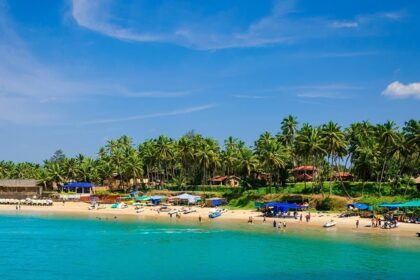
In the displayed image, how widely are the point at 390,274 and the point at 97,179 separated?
99.5 meters

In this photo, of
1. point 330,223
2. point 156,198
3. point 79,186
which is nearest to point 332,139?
point 330,223

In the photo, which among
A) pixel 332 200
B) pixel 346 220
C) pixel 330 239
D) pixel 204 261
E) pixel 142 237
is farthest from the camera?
pixel 332 200

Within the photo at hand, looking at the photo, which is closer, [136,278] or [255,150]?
[136,278]

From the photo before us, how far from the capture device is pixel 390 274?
133 feet

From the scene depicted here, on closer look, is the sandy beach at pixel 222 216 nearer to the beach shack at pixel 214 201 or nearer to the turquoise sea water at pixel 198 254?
the beach shack at pixel 214 201

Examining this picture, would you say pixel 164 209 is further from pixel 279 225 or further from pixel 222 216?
pixel 279 225

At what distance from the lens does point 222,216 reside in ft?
270

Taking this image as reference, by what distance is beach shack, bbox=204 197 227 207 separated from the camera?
9312 centimetres

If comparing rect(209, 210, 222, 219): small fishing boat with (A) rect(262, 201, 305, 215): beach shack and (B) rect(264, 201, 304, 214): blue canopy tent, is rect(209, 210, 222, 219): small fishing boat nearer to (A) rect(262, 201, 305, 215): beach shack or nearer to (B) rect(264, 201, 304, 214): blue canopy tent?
(A) rect(262, 201, 305, 215): beach shack

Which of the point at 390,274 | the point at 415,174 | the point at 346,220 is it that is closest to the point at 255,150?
the point at 415,174

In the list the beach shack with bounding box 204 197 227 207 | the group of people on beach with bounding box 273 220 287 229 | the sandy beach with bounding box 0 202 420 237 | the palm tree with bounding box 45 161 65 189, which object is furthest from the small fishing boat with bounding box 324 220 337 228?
the palm tree with bounding box 45 161 65 189

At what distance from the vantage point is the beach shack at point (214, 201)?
93.1m

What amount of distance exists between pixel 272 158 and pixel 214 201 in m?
14.1

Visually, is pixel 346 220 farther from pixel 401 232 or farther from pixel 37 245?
pixel 37 245
